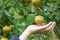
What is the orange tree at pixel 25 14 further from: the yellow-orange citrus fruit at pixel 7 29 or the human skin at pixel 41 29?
the human skin at pixel 41 29

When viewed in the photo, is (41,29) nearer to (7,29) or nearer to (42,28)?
(42,28)

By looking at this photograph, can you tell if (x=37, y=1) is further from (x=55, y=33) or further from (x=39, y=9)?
(x=55, y=33)

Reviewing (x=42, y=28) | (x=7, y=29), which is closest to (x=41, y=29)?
(x=42, y=28)

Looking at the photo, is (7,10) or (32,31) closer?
(32,31)

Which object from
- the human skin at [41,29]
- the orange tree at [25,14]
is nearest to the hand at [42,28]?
the human skin at [41,29]

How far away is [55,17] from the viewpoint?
6.95 ft

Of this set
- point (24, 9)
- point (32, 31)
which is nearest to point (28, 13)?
point (24, 9)

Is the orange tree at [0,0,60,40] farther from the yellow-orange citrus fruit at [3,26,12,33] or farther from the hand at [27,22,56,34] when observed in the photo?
the hand at [27,22,56,34]

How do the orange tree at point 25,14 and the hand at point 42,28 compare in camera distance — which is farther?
the orange tree at point 25,14

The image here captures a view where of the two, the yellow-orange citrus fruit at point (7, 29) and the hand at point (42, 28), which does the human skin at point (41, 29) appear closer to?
the hand at point (42, 28)

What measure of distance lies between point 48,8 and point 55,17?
0.13 metres

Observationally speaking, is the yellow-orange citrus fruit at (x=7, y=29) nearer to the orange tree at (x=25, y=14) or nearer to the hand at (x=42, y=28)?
the orange tree at (x=25, y=14)

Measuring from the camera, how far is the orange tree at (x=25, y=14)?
78.5 inches

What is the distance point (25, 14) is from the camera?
2232 mm
